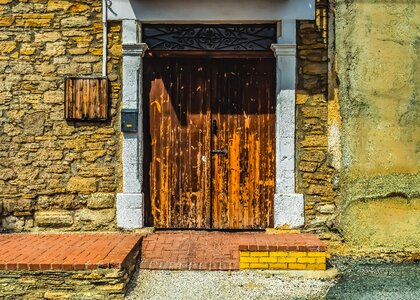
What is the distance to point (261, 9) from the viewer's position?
5.82 m

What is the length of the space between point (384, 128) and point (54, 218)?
13.6ft

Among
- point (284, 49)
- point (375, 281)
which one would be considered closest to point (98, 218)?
point (284, 49)

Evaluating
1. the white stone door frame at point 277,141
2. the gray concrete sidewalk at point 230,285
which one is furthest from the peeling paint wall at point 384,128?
the gray concrete sidewalk at point 230,285

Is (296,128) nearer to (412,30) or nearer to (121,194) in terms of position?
(412,30)

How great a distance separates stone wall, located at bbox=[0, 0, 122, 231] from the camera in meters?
5.88

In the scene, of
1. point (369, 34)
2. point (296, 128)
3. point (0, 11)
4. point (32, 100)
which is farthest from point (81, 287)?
point (369, 34)

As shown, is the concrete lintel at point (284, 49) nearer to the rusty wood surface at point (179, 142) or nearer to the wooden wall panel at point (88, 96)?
the rusty wood surface at point (179, 142)

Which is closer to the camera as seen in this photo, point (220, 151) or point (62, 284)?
point (62, 284)

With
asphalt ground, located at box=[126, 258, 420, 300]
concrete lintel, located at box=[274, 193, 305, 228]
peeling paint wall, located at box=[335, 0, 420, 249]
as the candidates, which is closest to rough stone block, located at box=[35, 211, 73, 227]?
asphalt ground, located at box=[126, 258, 420, 300]

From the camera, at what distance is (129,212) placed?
5855mm

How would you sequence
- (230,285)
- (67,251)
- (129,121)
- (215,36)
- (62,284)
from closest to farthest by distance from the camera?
(62,284), (230,285), (67,251), (129,121), (215,36)

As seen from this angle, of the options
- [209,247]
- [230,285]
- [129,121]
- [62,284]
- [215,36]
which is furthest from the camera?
[215,36]

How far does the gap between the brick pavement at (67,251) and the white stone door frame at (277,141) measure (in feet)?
1.43

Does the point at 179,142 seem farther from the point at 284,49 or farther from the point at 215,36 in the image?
the point at 284,49
